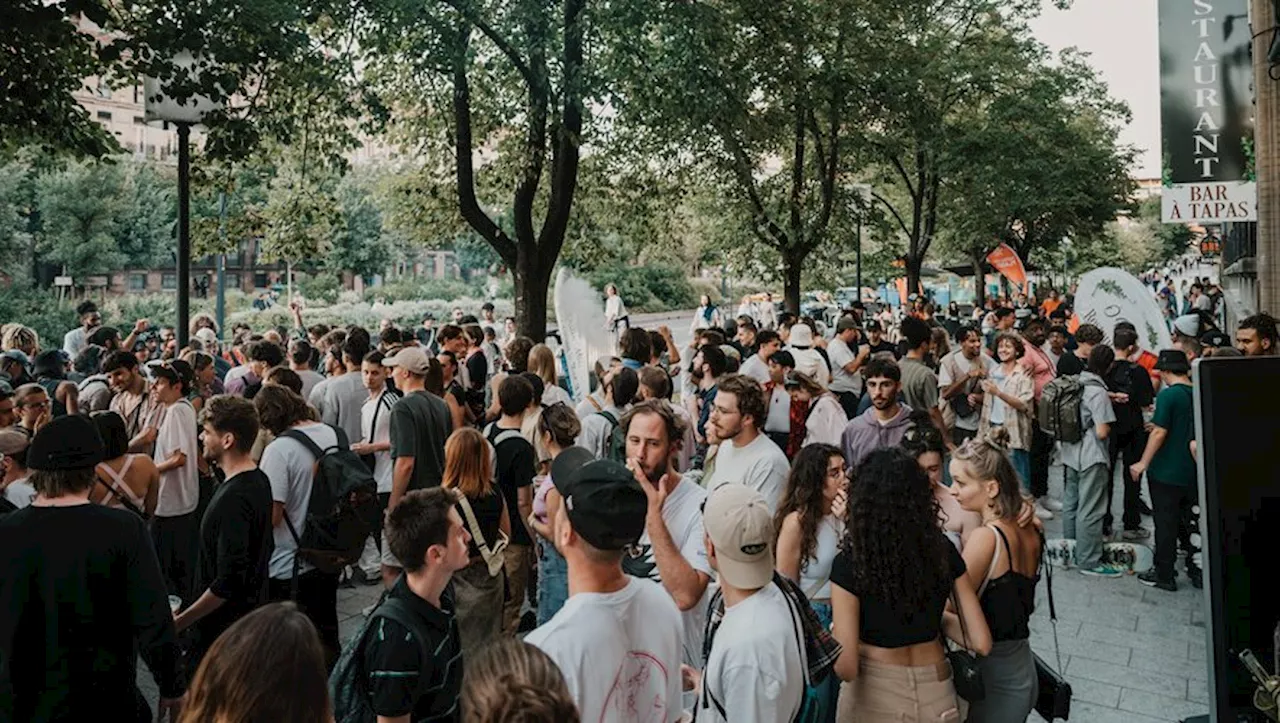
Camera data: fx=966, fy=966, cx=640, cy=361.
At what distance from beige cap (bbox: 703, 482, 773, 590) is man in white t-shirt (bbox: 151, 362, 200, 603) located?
4635 millimetres

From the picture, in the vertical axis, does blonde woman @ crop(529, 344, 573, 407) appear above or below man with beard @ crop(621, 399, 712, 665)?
above

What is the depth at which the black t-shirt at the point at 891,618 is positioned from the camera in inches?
136

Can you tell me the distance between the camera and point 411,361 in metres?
6.63

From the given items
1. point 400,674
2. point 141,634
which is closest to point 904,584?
point 400,674

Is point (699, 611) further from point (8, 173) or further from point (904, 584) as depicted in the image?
point (8, 173)

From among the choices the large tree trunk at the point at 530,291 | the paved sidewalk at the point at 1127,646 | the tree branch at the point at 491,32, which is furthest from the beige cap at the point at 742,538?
the large tree trunk at the point at 530,291

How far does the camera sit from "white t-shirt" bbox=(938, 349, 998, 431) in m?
10.7

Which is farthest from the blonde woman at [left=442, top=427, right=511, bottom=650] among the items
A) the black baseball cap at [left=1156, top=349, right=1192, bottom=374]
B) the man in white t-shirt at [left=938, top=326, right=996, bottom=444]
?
the man in white t-shirt at [left=938, top=326, right=996, bottom=444]

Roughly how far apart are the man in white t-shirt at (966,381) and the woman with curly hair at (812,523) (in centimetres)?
669

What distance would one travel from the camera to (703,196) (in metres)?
20.9

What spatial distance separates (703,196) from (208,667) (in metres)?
19.3

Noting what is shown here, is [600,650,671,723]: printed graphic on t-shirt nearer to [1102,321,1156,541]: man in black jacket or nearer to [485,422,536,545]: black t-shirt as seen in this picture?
[485,422,536,545]: black t-shirt

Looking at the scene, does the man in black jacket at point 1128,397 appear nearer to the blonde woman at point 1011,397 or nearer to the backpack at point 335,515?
the blonde woman at point 1011,397

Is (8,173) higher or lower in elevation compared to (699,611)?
higher
